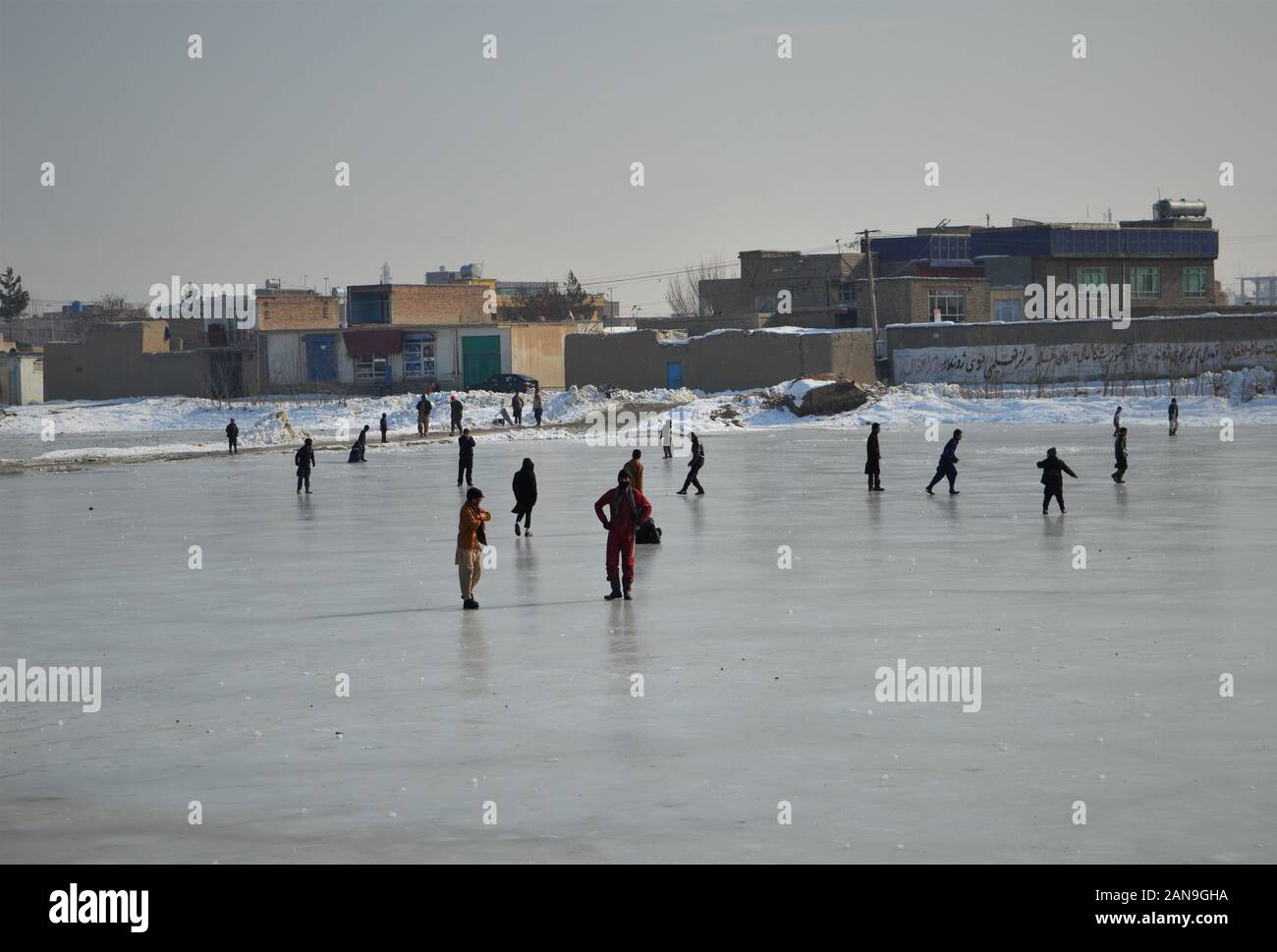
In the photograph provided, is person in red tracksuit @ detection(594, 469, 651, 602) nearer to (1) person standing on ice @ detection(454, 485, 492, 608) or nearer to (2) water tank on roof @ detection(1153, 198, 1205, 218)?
(1) person standing on ice @ detection(454, 485, 492, 608)

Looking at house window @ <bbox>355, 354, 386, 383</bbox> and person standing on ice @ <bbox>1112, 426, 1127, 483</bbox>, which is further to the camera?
house window @ <bbox>355, 354, 386, 383</bbox>

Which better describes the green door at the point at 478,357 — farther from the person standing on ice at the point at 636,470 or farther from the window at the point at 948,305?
the person standing on ice at the point at 636,470

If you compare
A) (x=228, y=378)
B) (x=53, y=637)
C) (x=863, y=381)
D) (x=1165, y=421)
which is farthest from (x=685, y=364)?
(x=53, y=637)

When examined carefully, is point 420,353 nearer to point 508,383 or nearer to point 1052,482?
point 508,383

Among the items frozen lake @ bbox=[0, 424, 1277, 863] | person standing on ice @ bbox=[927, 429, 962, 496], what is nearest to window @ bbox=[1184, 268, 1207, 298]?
person standing on ice @ bbox=[927, 429, 962, 496]

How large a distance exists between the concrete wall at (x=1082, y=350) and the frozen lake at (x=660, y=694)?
39.7 metres

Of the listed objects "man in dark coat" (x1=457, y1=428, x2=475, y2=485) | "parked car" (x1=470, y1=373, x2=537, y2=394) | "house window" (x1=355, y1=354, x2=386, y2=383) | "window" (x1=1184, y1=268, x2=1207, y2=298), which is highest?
"window" (x1=1184, y1=268, x2=1207, y2=298)

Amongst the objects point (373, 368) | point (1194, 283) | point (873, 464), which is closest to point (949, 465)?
point (873, 464)

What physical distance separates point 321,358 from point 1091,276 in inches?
1969

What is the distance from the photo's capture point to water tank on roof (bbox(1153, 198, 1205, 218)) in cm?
11206

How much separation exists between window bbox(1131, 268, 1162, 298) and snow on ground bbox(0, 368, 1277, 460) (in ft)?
142

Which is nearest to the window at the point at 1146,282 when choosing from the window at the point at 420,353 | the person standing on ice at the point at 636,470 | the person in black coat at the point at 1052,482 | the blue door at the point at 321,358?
the window at the point at 420,353

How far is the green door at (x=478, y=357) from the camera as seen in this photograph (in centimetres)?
8144
